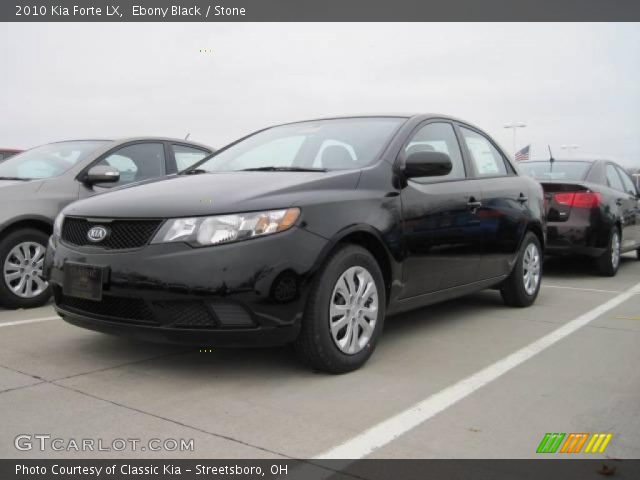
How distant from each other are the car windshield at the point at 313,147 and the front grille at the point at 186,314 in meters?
1.30

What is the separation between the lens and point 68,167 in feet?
20.1

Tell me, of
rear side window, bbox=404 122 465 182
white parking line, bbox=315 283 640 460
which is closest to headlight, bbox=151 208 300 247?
white parking line, bbox=315 283 640 460

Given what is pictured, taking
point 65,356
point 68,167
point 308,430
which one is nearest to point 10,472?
point 308,430

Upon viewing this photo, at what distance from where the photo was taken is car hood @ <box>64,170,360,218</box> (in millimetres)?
3514

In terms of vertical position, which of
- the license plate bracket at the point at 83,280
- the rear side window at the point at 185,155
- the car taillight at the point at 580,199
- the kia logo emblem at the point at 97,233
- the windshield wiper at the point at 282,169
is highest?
the rear side window at the point at 185,155

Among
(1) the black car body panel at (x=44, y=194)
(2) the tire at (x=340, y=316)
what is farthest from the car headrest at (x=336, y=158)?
(1) the black car body panel at (x=44, y=194)

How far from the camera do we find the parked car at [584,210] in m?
7.90

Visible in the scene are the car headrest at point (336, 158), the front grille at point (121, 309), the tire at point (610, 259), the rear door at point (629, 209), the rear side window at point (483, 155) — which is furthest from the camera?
the rear door at point (629, 209)

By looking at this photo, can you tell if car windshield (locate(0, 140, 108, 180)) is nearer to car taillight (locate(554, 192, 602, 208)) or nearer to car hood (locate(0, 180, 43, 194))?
car hood (locate(0, 180, 43, 194))

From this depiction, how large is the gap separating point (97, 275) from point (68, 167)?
9.59 feet

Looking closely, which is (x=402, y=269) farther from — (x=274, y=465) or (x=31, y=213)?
(x=31, y=213)

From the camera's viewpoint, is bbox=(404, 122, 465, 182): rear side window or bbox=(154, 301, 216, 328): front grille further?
bbox=(404, 122, 465, 182): rear side window

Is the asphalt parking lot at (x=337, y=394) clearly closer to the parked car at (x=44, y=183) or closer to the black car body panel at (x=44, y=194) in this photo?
the parked car at (x=44, y=183)

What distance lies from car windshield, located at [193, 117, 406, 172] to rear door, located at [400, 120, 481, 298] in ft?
0.81
